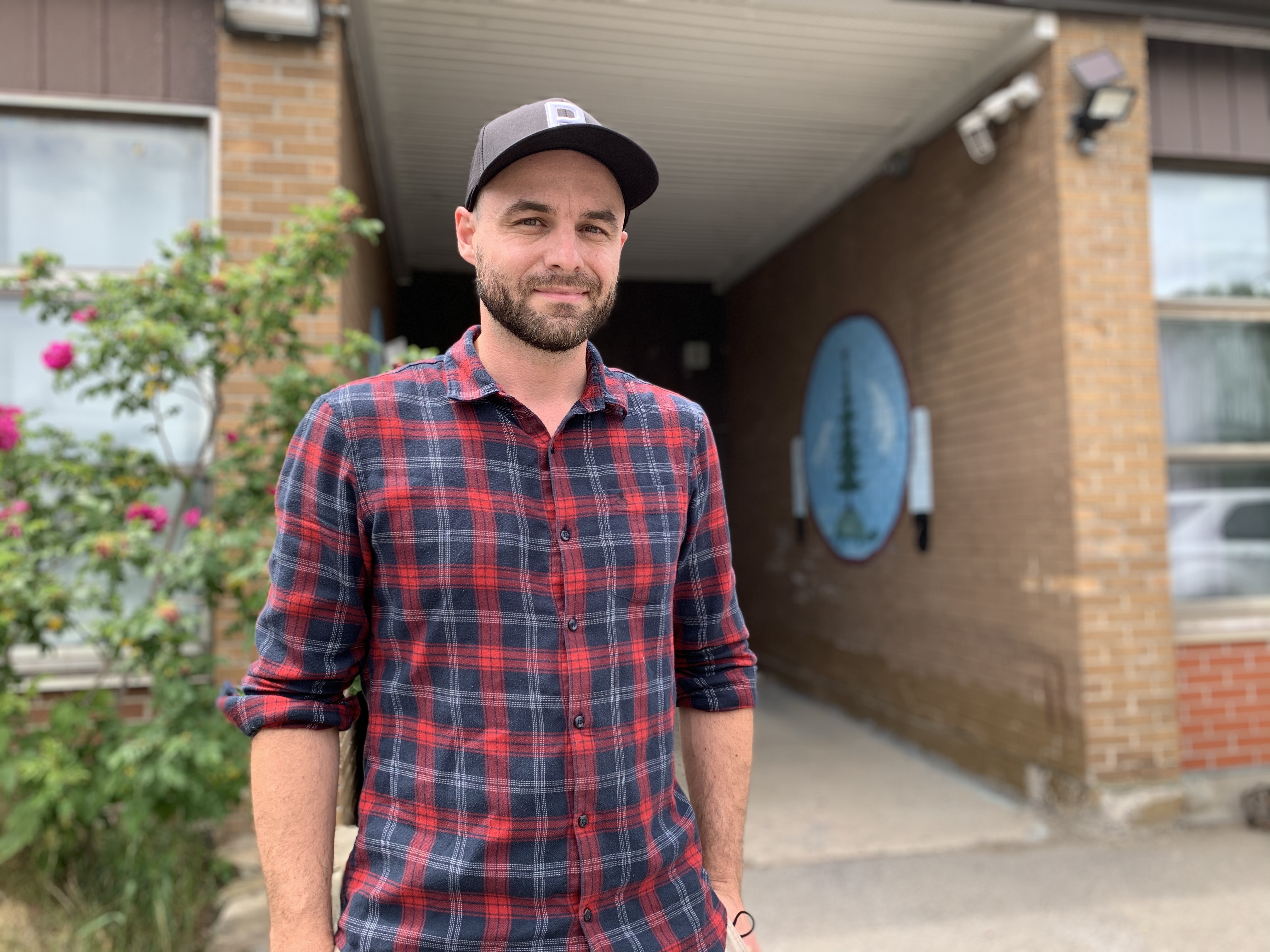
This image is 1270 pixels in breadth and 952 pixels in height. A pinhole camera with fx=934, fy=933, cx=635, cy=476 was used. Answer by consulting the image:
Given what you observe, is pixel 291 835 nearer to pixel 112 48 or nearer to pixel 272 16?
pixel 272 16

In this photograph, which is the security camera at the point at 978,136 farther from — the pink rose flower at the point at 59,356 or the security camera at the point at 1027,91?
the pink rose flower at the point at 59,356

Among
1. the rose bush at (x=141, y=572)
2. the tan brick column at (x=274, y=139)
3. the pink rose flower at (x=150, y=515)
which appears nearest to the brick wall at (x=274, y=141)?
the tan brick column at (x=274, y=139)

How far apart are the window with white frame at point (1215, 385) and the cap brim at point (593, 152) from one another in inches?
165

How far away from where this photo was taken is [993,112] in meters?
4.48

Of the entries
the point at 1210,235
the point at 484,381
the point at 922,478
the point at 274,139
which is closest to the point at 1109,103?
the point at 1210,235

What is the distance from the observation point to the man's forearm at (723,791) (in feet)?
5.20

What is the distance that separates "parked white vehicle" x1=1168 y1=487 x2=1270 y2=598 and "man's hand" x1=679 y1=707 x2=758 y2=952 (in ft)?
13.2

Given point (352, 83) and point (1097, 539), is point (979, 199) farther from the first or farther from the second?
point (352, 83)

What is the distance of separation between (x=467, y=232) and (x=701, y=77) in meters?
3.87

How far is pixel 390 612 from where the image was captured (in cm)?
131

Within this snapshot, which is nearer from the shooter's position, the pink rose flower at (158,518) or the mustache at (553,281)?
the mustache at (553,281)

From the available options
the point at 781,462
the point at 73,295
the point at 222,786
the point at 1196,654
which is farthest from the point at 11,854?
the point at 781,462

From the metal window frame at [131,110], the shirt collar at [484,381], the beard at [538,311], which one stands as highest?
the metal window frame at [131,110]

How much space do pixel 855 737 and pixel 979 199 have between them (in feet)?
11.1
